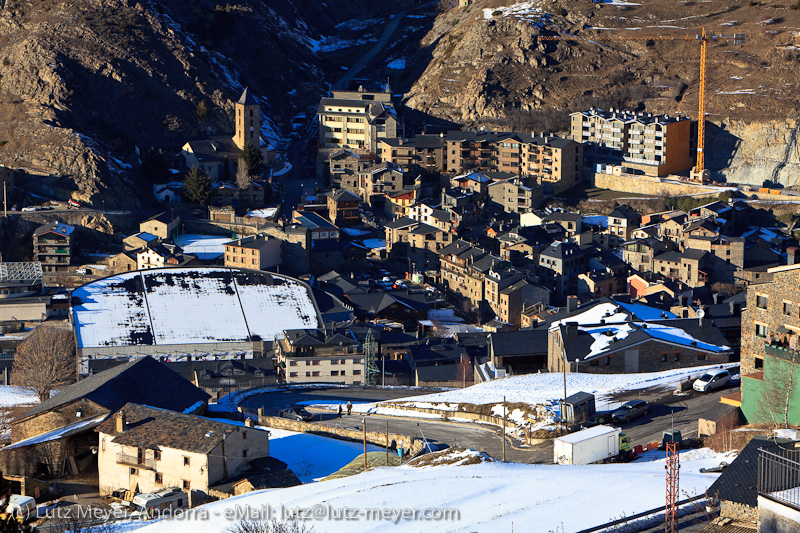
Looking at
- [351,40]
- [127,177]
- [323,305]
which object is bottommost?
[323,305]

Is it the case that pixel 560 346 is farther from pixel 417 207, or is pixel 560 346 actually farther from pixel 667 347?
pixel 417 207

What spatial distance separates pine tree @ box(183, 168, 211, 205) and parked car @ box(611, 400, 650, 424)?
51639mm

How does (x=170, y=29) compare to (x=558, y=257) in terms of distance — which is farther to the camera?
(x=170, y=29)

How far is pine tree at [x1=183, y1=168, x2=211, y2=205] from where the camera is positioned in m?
79.6

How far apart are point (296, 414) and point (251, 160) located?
49.8m

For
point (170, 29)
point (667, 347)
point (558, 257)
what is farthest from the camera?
point (170, 29)

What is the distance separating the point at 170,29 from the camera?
9606cm

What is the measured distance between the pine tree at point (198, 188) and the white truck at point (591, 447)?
55008 mm

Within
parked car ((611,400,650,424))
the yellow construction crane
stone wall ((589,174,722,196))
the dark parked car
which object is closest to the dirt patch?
the dark parked car

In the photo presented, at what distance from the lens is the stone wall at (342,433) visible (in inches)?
1204

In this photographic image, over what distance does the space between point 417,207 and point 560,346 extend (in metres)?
37.7

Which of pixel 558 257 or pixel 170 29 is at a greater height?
pixel 170 29

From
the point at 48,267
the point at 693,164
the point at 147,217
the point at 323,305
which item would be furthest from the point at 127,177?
the point at 693,164

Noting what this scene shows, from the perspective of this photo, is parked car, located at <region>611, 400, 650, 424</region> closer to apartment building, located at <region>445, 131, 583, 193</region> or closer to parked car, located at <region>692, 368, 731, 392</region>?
parked car, located at <region>692, 368, 731, 392</region>
